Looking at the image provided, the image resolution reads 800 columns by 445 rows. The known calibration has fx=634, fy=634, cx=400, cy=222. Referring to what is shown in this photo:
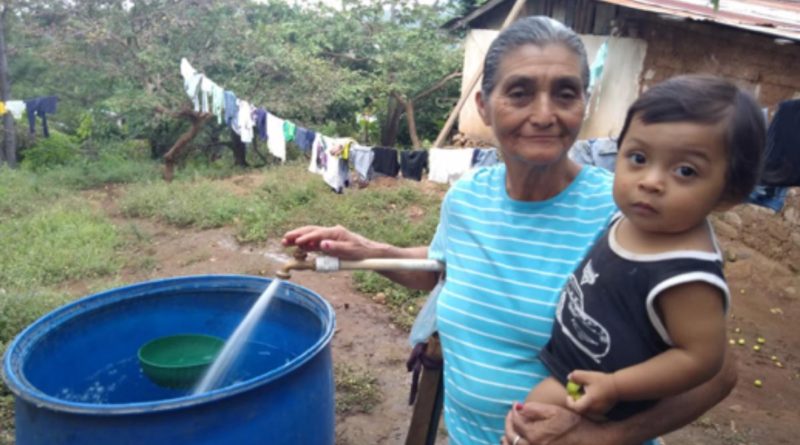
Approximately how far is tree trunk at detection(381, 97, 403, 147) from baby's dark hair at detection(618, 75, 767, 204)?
12538 mm

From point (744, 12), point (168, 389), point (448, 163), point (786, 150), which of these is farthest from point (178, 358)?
point (744, 12)

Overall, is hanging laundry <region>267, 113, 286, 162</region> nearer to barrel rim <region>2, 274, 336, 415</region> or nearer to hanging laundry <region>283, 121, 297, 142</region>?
hanging laundry <region>283, 121, 297, 142</region>

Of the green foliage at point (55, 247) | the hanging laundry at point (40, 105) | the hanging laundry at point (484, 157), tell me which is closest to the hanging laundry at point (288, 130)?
the green foliage at point (55, 247)

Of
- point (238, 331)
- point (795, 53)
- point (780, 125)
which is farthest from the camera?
point (795, 53)

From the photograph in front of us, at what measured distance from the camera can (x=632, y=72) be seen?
7543mm

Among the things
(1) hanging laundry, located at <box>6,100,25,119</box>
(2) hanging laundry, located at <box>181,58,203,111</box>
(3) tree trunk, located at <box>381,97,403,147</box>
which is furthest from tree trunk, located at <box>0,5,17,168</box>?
(3) tree trunk, located at <box>381,97,403,147</box>

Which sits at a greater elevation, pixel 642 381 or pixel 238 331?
pixel 642 381

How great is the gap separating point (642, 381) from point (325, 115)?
493 inches

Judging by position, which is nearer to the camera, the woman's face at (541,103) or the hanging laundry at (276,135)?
the woman's face at (541,103)

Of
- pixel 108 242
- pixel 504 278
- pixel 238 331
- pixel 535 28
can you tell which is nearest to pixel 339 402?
pixel 238 331

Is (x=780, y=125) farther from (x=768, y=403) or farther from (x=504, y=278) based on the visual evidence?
(x=504, y=278)

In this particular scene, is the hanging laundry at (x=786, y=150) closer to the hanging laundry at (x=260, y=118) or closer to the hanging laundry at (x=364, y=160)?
the hanging laundry at (x=364, y=160)

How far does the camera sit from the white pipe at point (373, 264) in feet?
5.01

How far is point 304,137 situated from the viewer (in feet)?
26.2
